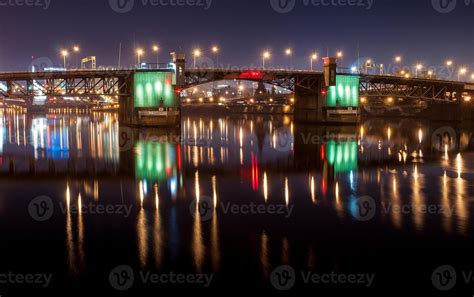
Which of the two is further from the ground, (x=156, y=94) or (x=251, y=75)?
(x=251, y=75)

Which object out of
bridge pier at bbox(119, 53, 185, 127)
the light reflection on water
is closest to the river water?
the light reflection on water

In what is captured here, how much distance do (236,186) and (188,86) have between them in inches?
2275

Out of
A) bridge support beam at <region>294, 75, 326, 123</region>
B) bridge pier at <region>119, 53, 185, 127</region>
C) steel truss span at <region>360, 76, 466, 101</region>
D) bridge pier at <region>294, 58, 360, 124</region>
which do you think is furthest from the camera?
steel truss span at <region>360, 76, 466, 101</region>

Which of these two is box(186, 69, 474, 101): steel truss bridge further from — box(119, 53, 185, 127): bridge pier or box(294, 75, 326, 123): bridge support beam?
box(119, 53, 185, 127): bridge pier

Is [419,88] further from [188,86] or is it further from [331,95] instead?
[188,86]

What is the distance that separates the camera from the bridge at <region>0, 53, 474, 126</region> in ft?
256

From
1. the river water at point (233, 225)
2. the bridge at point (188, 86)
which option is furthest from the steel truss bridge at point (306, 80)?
the river water at point (233, 225)

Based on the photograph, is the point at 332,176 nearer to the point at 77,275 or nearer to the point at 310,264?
the point at 310,264

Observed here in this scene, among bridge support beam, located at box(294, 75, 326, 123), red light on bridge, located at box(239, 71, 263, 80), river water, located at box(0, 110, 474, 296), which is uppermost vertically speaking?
red light on bridge, located at box(239, 71, 263, 80)

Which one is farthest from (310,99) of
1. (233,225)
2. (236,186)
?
(233,225)

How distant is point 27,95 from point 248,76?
124 feet

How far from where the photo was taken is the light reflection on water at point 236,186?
1641 centimetres

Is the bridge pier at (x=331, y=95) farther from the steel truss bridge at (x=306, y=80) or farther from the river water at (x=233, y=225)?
the river water at (x=233, y=225)

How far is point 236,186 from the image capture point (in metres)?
27.3
